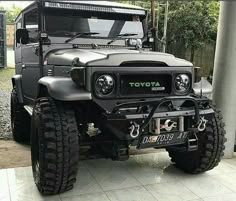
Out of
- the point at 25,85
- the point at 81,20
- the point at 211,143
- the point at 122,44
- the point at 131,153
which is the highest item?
the point at 81,20

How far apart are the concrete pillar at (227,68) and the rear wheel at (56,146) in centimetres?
242

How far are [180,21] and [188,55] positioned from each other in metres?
1.56

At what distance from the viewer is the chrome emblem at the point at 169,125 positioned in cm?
317

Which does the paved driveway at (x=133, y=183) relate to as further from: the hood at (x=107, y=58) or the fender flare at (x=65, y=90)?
the hood at (x=107, y=58)

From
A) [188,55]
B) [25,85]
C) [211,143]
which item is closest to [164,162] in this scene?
[211,143]

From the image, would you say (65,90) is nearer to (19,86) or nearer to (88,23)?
(88,23)

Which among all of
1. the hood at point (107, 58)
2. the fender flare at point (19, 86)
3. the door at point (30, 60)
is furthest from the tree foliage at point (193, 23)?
the hood at point (107, 58)

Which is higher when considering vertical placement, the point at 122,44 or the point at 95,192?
the point at 122,44

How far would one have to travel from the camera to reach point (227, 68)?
452cm

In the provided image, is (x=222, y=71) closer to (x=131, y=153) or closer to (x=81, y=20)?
(x=131, y=153)

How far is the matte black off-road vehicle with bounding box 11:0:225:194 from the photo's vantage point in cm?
303

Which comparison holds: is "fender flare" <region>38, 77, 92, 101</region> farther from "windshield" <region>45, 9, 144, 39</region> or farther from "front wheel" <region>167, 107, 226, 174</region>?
"front wheel" <region>167, 107, 226, 174</region>

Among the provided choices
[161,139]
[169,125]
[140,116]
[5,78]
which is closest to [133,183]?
[161,139]

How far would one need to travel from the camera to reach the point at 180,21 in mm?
14453
